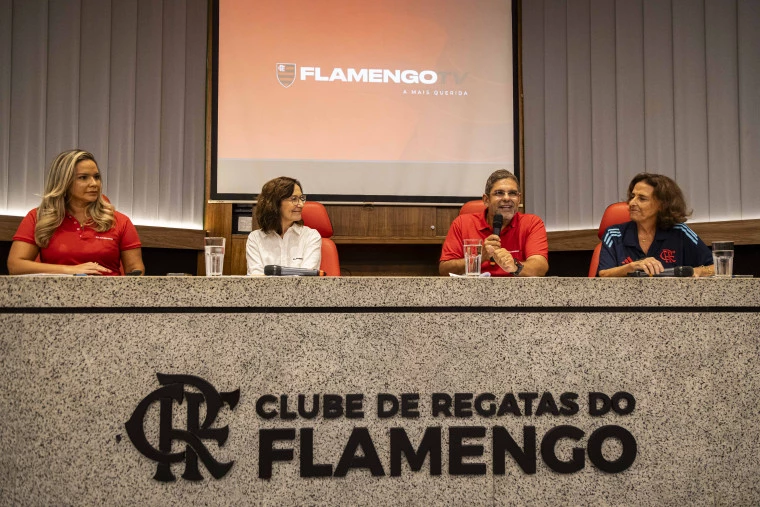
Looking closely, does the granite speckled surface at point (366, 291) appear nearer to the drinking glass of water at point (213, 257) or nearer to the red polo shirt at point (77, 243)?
the drinking glass of water at point (213, 257)

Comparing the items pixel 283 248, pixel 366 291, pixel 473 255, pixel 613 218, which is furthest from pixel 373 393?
pixel 613 218

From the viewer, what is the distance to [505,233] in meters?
2.71

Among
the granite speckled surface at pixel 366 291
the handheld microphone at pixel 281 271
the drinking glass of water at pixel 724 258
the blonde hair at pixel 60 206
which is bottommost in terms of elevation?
the granite speckled surface at pixel 366 291

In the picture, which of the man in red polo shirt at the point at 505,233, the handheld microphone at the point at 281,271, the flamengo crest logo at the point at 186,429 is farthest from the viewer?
the man in red polo shirt at the point at 505,233

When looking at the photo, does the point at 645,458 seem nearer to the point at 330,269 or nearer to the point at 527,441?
the point at 527,441

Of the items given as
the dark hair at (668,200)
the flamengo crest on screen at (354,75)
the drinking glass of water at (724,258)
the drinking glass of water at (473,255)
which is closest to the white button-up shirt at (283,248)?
the drinking glass of water at (473,255)

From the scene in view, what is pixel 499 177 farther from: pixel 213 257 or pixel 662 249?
pixel 213 257

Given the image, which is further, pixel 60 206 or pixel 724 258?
pixel 60 206

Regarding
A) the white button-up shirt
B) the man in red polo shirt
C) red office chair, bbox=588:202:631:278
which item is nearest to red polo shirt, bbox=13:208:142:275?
the white button-up shirt

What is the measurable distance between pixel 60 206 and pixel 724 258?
2.26 meters

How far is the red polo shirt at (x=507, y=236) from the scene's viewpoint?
260cm

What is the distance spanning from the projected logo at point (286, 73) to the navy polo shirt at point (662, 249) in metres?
2.13

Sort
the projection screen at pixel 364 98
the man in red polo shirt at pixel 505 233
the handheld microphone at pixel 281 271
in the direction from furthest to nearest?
the projection screen at pixel 364 98
the man in red polo shirt at pixel 505 233
the handheld microphone at pixel 281 271

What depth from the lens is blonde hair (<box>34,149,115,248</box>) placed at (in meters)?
2.32
